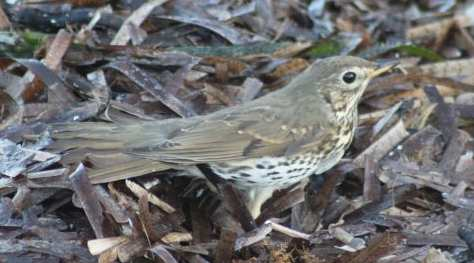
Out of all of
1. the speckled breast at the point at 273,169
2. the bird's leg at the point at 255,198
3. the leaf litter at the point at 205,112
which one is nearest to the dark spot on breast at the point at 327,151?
the speckled breast at the point at 273,169

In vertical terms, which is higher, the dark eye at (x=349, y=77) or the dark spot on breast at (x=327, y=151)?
the dark eye at (x=349, y=77)

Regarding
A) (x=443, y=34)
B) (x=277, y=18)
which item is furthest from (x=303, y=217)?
(x=443, y=34)

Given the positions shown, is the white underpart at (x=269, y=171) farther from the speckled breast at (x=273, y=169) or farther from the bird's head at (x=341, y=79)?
the bird's head at (x=341, y=79)

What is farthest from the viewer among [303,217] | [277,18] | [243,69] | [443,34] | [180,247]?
[443,34]

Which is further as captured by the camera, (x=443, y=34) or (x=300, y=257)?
(x=443, y=34)

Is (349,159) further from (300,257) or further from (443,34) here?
(443,34)

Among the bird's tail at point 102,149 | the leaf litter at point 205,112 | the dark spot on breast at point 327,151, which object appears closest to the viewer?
the leaf litter at point 205,112

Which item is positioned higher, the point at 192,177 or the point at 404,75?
the point at 404,75
